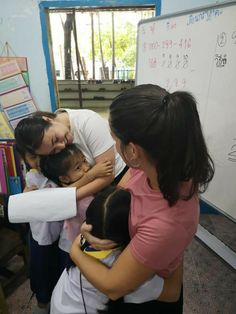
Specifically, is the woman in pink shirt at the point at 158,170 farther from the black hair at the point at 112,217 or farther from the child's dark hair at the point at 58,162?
the child's dark hair at the point at 58,162

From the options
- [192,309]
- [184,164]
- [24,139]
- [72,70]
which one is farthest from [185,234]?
[72,70]

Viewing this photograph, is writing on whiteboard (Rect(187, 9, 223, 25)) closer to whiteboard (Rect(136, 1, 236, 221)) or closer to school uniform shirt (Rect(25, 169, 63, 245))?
whiteboard (Rect(136, 1, 236, 221))

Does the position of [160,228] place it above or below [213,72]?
below

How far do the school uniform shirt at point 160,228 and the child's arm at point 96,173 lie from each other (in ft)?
1.30

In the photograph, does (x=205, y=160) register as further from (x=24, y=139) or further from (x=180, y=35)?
(x=180, y=35)

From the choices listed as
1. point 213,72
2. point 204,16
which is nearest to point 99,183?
point 213,72

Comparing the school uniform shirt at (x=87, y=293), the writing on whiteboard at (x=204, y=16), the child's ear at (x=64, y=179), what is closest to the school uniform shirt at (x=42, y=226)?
the child's ear at (x=64, y=179)

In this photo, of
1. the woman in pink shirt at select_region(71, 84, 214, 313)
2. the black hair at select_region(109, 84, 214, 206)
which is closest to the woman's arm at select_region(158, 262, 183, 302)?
the woman in pink shirt at select_region(71, 84, 214, 313)

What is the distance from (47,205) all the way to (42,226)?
0.21 meters

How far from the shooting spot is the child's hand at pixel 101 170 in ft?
3.42

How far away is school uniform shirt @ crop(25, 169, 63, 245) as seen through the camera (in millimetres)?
1095

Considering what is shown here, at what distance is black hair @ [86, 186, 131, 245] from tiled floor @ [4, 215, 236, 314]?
1059mm

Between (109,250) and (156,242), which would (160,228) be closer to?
(156,242)

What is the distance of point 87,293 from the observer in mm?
812
